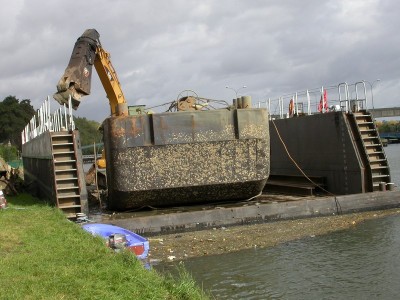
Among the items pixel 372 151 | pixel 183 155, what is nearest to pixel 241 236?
pixel 183 155

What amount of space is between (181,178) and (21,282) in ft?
28.1

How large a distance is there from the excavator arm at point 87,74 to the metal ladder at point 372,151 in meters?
7.40

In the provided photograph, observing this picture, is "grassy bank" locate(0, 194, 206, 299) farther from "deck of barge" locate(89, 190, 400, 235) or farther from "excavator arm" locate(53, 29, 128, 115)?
"excavator arm" locate(53, 29, 128, 115)

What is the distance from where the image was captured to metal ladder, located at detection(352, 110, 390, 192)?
52.1 feet

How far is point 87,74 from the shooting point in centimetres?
1577

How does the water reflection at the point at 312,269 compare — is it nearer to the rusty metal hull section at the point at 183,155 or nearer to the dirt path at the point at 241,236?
the dirt path at the point at 241,236

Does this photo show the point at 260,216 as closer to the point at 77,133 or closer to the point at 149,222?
the point at 149,222

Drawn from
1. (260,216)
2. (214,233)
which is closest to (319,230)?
(260,216)

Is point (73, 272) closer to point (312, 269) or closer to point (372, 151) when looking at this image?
point (312, 269)

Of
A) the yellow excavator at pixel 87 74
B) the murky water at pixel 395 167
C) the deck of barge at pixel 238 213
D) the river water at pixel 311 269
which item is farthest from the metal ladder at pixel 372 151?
the murky water at pixel 395 167

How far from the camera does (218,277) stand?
909cm

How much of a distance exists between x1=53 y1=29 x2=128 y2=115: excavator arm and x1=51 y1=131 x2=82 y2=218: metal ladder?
4.57ft

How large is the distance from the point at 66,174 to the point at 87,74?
11.2 feet

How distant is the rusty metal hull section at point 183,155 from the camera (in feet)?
46.6
